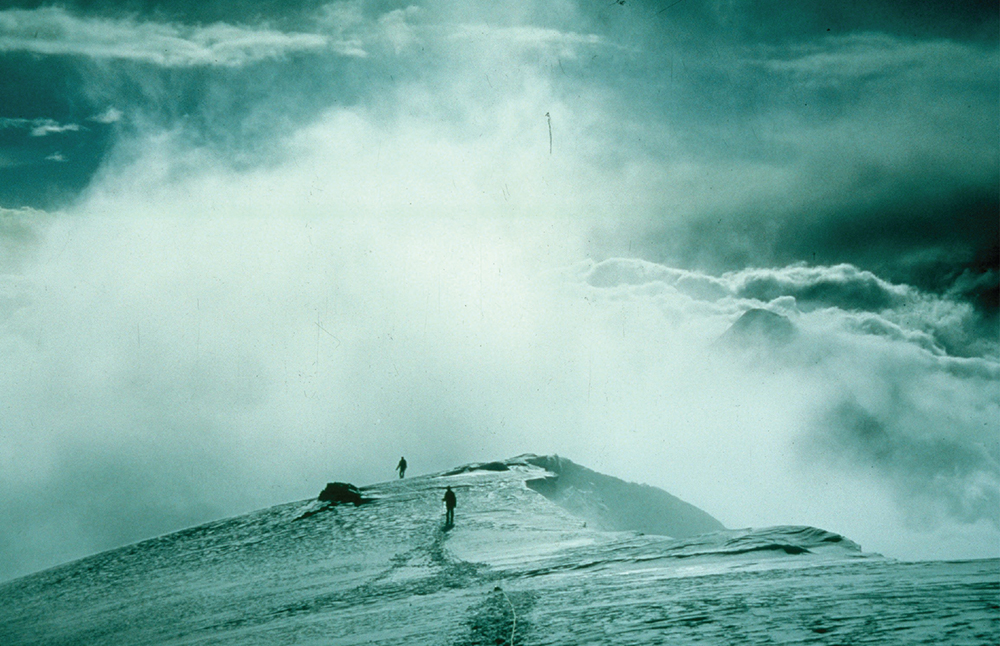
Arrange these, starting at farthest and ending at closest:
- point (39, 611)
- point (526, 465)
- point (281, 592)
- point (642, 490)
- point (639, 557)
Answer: point (642, 490), point (526, 465), point (39, 611), point (281, 592), point (639, 557)

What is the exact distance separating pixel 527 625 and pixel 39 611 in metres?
25.7

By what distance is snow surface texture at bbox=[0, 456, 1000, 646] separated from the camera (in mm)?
15219

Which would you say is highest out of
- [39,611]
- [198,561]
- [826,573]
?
[826,573]

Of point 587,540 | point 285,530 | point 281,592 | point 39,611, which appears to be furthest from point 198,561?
point 587,540

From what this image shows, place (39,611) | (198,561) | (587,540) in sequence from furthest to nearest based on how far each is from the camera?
(198,561)
(39,611)
(587,540)

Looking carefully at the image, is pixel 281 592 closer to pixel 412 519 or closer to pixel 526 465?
pixel 412 519

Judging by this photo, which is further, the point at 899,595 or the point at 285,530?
the point at 285,530

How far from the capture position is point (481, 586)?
2161 cm

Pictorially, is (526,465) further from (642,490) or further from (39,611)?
(39,611)

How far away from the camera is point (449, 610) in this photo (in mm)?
19328

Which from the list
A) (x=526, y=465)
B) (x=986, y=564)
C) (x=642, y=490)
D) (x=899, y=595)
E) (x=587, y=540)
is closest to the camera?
(x=899, y=595)

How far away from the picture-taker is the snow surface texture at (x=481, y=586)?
15.2 meters

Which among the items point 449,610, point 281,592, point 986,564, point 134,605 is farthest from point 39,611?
point 986,564

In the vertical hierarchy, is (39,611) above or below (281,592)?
below
